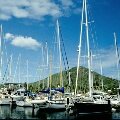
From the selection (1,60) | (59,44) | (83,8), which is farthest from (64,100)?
(1,60)

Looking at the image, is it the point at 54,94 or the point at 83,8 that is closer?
the point at 83,8

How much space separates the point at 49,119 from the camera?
1759 inches

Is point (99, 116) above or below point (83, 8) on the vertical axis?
below

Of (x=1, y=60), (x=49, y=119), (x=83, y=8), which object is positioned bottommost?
(x=49, y=119)

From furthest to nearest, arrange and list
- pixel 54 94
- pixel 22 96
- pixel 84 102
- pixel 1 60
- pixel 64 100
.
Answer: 1. pixel 22 96
2. pixel 1 60
3. pixel 54 94
4. pixel 64 100
5. pixel 84 102

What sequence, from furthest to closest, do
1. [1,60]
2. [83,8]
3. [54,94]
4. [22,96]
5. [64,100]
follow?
[22,96]
[1,60]
[54,94]
[64,100]
[83,8]

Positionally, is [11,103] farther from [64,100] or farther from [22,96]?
[64,100]

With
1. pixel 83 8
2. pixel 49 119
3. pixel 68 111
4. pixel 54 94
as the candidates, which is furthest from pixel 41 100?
pixel 83 8

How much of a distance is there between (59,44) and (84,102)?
21559mm

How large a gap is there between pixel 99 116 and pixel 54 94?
18469 millimetres

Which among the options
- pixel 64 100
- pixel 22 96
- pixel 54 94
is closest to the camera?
pixel 64 100

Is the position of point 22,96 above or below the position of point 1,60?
below

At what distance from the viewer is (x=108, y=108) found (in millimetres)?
46969

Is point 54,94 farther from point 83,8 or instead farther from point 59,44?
point 83,8
